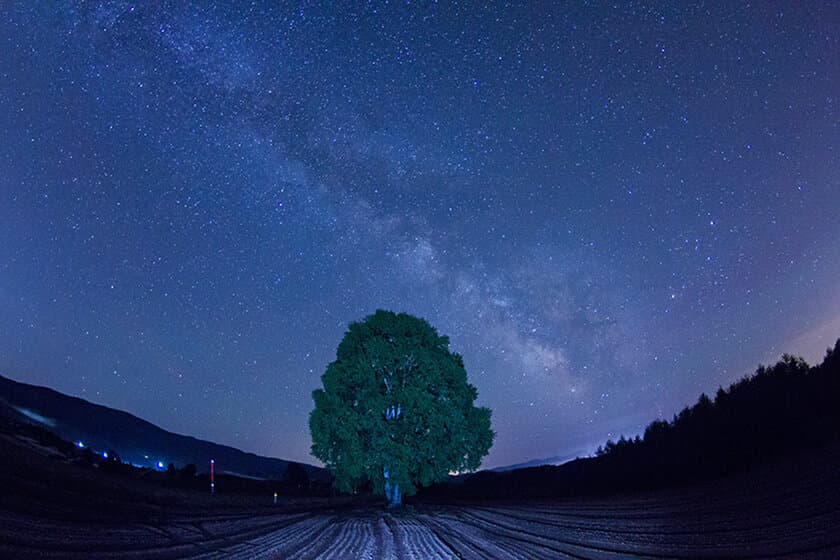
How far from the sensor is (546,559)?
1596cm

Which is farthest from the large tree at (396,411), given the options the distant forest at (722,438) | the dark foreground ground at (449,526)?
the distant forest at (722,438)

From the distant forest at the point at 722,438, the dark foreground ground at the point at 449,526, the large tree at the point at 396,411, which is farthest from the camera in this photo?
the distant forest at the point at 722,438

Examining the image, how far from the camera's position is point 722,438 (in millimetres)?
47719

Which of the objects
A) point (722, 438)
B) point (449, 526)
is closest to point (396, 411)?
point (449, 526)

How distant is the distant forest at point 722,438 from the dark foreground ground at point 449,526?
6.08 metres

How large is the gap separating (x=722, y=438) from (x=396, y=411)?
29.9m

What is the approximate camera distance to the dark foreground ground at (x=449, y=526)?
56.1 feet

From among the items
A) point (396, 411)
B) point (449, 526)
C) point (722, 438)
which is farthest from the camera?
point (722, 438)

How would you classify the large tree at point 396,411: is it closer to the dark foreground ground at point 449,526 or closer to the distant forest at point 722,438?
the dark foreground ground at point 449,526

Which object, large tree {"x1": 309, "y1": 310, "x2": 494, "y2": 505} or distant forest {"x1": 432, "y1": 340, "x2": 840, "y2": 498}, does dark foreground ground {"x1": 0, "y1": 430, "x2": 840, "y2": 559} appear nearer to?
large tree {"x1": 309, "y1": 310, "x2": 494, "y2": 505}

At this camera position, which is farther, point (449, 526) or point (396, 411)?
point (396, 411)

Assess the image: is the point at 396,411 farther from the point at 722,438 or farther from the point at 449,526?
the point at 722,438

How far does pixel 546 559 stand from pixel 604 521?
1160 centimetres

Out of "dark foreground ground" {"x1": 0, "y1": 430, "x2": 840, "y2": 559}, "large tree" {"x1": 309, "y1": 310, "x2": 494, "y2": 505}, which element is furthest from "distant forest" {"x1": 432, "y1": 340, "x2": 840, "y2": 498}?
"large tree" {"x1": 309, "y1": 310, "x2": 494, "y2": 505}
